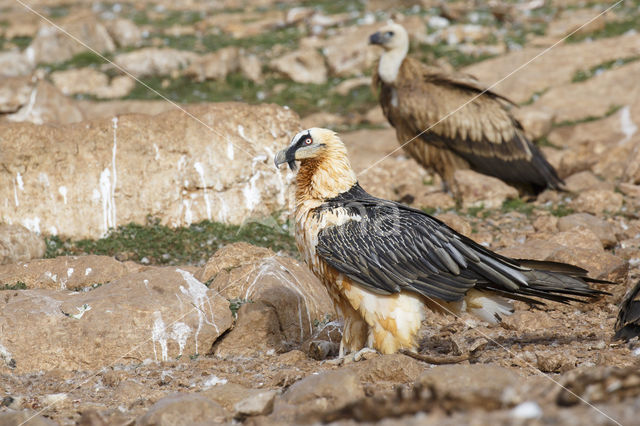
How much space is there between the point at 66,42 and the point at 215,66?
4.54 meters

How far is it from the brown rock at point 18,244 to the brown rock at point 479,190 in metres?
5.41

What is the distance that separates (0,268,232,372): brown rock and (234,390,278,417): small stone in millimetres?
2029

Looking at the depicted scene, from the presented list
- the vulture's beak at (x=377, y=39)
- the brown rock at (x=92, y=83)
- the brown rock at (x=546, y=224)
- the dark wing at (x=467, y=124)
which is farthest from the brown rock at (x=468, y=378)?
the brown rock at (x=92, y=83)

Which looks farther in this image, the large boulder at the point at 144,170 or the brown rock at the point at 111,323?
the large boulder at the point at 144,170

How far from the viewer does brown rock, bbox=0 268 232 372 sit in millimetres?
6207

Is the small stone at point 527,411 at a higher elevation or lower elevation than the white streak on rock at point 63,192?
lower

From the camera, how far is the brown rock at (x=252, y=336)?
660cm

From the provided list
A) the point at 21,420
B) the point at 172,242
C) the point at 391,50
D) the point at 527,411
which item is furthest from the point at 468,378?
the point at 391,50

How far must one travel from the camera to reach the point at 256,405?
4469 mm

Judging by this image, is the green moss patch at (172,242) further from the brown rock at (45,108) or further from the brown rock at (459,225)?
the brown rock at (45,108)

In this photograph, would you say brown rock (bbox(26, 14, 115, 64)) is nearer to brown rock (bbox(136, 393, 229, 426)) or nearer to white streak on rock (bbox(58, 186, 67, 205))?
white streak on rock (bbox(58, 186, 67, 205))

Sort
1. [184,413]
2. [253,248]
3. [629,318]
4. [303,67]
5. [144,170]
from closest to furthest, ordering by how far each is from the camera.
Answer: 1. [184,413]
2. [629,318]
3. [253,248]
4. [144,170]
5. [303,67]

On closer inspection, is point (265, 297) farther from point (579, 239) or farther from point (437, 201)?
point (437, 201)

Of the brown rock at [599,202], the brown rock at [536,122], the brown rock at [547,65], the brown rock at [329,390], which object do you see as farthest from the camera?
the brown rock at [547,65]
